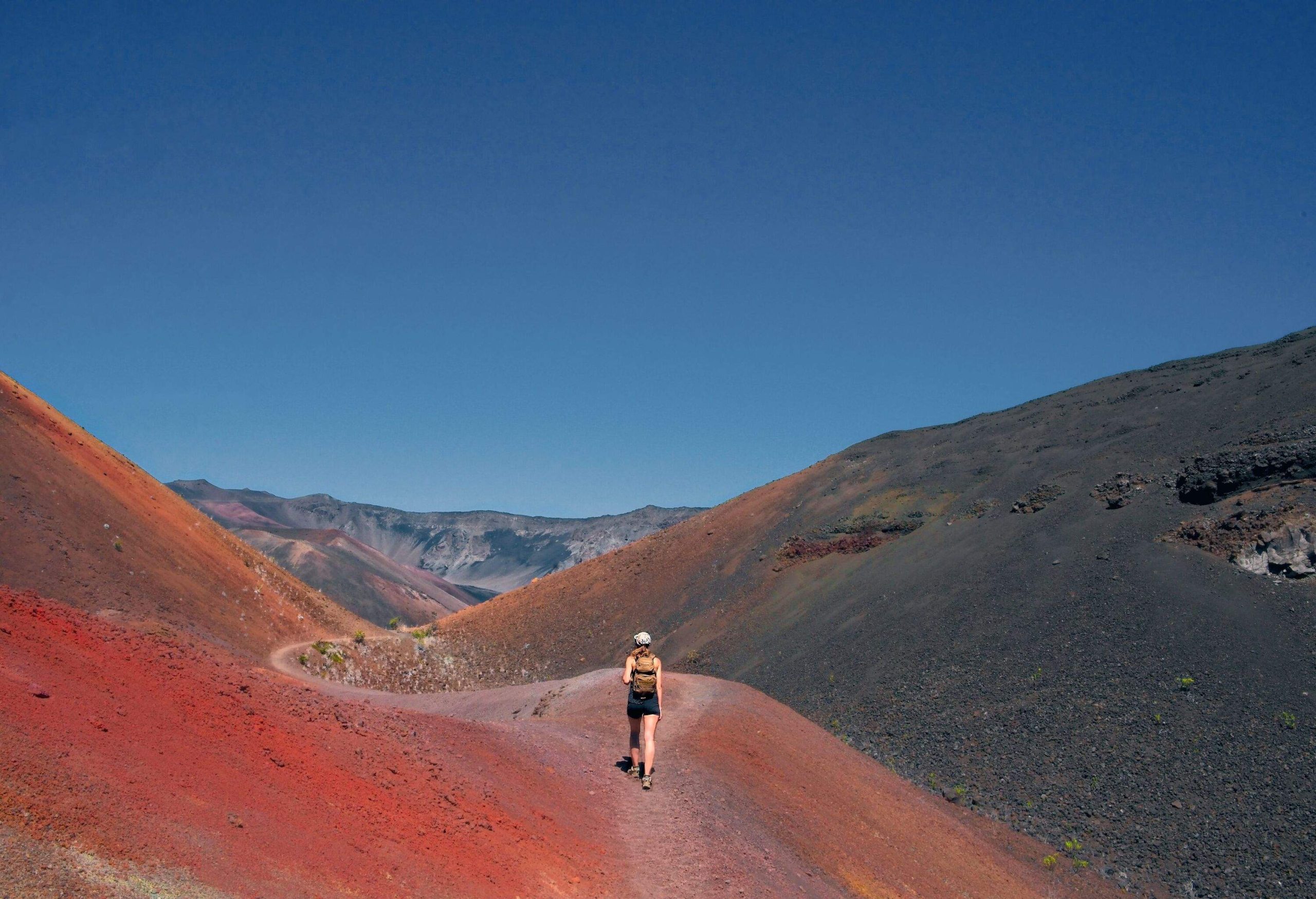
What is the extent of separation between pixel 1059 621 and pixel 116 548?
2609cm

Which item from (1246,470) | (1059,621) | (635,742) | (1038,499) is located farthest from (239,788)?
(1038,499)

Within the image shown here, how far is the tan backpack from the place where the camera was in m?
11.5

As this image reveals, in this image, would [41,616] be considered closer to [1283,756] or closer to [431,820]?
[431,820]

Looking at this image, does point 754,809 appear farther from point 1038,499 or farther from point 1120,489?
point 1038,499

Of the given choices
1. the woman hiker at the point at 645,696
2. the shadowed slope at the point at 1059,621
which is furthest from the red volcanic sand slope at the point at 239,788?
the shadowed slope at the point at 1059,621

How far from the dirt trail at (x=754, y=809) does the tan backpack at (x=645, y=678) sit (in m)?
1.08

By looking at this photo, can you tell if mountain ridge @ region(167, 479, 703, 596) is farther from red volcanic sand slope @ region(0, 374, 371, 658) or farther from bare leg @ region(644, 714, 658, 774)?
bare leg @ region(644, 714, 658, 774)

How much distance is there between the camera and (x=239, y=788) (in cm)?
712

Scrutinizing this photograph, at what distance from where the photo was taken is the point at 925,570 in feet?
97.6

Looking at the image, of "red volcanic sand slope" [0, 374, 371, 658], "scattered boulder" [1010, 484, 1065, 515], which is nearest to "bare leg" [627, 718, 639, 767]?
"red volcanic sand slope" [0, 374, 371, 658]

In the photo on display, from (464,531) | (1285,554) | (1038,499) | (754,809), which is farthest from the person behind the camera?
(464,531)

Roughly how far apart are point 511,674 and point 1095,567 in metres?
24.0

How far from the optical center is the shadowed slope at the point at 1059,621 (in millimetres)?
16828

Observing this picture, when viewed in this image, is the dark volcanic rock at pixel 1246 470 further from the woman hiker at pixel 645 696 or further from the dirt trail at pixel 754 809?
the woman hiker at pixel 645 696
